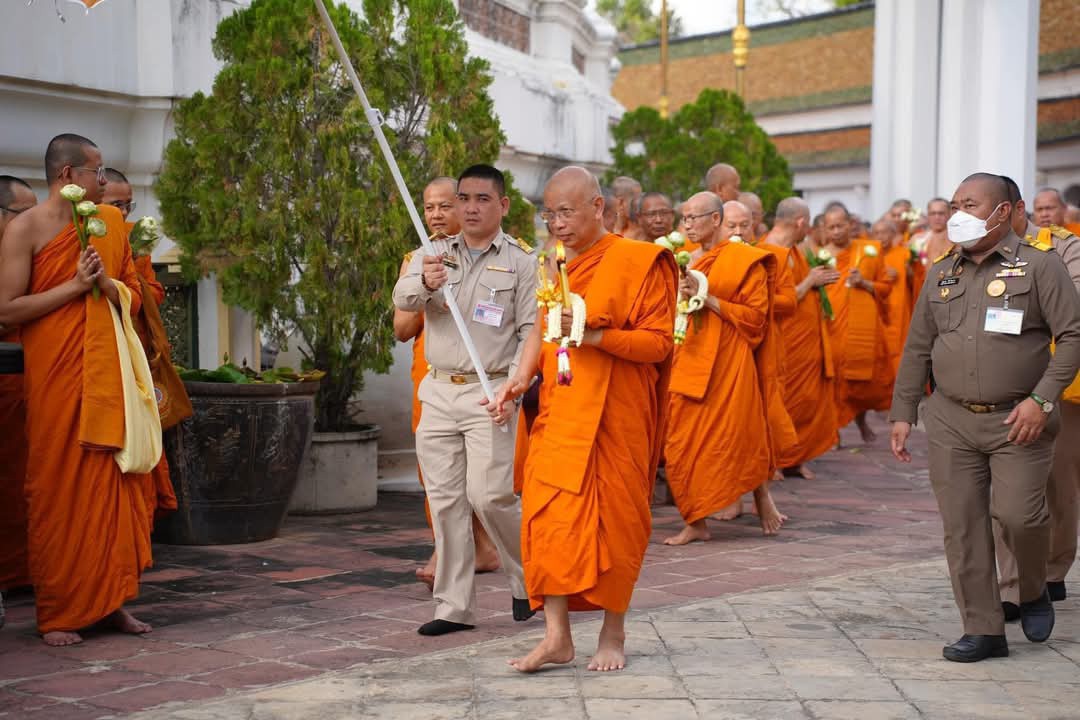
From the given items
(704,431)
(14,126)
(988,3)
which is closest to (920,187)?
(988,3)

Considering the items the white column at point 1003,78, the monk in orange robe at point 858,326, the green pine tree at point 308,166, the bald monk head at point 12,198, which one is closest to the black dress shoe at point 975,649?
the green pine tree at point 308,166

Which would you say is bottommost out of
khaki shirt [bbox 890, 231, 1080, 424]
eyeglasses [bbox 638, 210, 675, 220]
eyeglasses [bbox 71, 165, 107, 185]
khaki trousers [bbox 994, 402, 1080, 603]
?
khaki trousers [bbox 994, 402, 1080, 603]

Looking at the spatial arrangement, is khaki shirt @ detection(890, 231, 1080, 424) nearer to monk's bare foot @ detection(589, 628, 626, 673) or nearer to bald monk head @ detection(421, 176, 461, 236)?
monk's bare foot @ detection(589, 628, 626, 673)

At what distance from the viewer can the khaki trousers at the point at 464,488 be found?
5777 millimetres

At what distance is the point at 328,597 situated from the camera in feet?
21.3

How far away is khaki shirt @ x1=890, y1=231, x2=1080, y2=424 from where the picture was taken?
5.40 meters

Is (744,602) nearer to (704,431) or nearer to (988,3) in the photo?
(704,431)

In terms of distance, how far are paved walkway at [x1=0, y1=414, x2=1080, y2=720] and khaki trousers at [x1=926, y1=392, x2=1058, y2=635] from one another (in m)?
0.28

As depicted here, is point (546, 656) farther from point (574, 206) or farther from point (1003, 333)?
point (1003, 333)

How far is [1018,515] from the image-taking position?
5453 millimetres

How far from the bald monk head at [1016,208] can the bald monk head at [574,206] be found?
1.52 metres

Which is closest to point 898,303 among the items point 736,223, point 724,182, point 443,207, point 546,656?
point 724,182

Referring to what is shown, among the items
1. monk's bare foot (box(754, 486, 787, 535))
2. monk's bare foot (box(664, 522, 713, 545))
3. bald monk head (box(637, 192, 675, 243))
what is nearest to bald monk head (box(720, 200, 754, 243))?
bald monk head (box(637, 192, 675, 243))

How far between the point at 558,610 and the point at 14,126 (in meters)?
4.46
